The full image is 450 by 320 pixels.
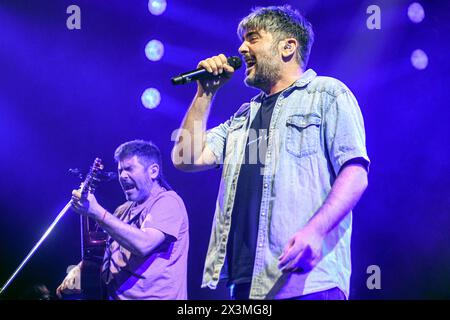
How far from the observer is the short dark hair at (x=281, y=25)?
2.38 m

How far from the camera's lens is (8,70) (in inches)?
158

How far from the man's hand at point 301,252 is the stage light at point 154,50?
8.42ft

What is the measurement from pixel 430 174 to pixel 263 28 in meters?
2.03

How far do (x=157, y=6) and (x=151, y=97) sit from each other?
63cm

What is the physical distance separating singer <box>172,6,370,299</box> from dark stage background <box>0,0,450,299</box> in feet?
5.26

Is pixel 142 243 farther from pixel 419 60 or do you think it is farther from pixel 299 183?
pixel 419 60

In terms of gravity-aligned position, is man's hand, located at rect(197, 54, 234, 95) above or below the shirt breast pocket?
above

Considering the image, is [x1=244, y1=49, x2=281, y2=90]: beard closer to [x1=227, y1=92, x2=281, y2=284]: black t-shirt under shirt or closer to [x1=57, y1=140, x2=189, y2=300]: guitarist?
[x1=227, y1=92, x2=281, y2=284]: black t-shirt under shirt

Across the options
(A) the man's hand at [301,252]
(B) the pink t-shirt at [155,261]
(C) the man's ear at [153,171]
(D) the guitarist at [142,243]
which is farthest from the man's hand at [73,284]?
(A) the man's hand at [301,252]

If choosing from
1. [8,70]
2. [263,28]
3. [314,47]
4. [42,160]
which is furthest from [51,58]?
[263,28]

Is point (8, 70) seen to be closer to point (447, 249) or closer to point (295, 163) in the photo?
point (295, 163)

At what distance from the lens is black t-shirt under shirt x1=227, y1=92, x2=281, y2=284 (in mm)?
1972

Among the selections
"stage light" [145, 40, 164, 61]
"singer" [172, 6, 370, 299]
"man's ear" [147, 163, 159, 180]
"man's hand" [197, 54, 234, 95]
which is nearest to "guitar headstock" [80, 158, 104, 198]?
"man's ear" [147, 163, 159, 180]

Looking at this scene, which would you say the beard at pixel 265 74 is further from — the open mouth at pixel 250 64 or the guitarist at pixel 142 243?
the guitarist at pixel 142 243
